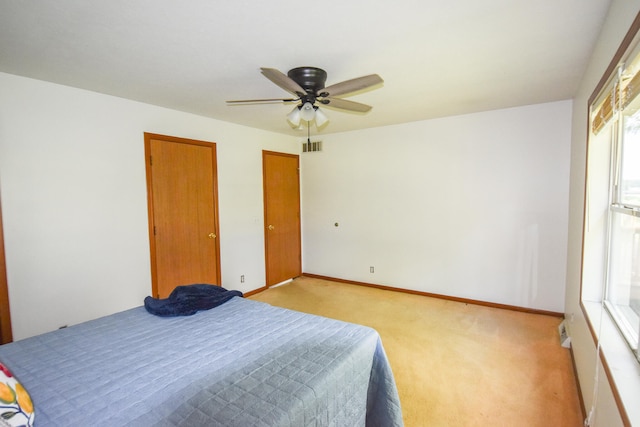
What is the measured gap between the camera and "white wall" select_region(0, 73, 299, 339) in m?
2.42

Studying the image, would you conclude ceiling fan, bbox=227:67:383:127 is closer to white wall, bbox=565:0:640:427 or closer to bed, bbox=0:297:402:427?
white wall, bbox=565:0:640:427

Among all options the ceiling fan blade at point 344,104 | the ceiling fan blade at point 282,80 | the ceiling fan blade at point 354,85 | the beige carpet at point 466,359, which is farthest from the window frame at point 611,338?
the ceiling fan blade at point 282,80

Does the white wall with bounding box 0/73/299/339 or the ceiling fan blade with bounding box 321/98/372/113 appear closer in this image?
the ceiling fan blade with bounding box 321/98/372/113

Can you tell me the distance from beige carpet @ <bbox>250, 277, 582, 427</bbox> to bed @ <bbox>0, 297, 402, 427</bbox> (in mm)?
769

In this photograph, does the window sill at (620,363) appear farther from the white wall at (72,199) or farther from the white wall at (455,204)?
the white wall at (72,199)

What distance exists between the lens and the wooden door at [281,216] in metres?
4.77

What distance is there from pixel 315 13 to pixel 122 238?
109 inches

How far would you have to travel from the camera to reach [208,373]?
146 centimetres

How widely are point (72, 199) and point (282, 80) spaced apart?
224cm

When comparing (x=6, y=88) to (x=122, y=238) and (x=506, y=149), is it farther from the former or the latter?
(x=506, y=149)

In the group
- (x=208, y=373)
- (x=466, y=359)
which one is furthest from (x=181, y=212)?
(x=466, y=359)

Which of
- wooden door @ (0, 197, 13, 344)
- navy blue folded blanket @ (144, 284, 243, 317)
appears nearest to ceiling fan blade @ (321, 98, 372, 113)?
navy blue folded blanket @ (144, 284, 243, 317)

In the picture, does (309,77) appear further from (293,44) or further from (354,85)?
(354,85)

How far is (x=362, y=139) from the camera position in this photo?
4.71m
